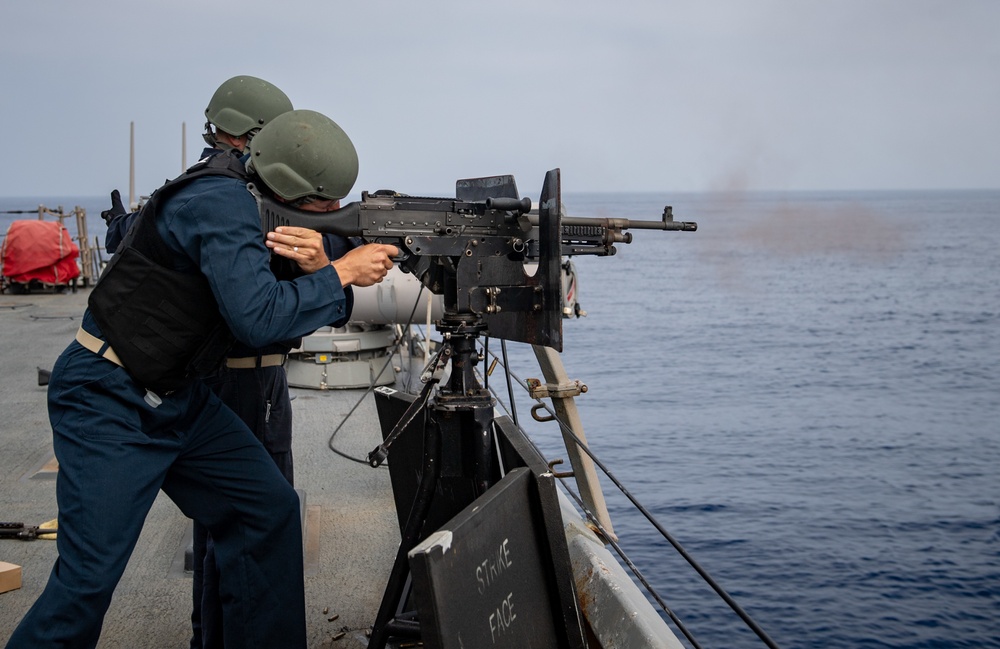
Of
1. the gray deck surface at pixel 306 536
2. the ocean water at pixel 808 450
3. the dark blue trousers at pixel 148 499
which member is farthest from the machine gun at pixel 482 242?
the ocean water at pixel 808 450

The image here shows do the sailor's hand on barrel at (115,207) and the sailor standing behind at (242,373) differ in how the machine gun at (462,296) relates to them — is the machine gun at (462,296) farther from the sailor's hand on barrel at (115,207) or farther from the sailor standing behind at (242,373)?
the sailor's hand on barrel at (115,207)

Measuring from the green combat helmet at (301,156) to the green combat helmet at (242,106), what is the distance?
3.15 feet

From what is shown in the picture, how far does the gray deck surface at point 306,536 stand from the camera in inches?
184

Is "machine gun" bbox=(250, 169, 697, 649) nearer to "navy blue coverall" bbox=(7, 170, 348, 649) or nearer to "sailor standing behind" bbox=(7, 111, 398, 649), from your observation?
"sailor standing behind" bbox=(7, 111, 398, 649)

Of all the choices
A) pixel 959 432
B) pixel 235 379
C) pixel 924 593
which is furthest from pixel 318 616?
pixel 959 432

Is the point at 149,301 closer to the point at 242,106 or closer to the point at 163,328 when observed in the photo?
the point at 163,328

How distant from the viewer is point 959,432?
2011 cm

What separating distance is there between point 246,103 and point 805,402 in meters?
20.0

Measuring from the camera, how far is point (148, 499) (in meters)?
3.47

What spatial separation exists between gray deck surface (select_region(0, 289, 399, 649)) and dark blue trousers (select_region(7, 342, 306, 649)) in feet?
2.45

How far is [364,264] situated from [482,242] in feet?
1.68

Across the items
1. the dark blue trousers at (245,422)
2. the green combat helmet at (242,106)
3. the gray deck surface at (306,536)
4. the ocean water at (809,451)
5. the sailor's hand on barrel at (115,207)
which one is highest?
the green combat helmet at (242,106)

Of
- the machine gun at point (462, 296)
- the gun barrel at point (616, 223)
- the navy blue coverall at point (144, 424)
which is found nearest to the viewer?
the navy blue coverall at point (144, 424)

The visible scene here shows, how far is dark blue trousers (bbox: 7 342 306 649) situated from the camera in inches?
129
